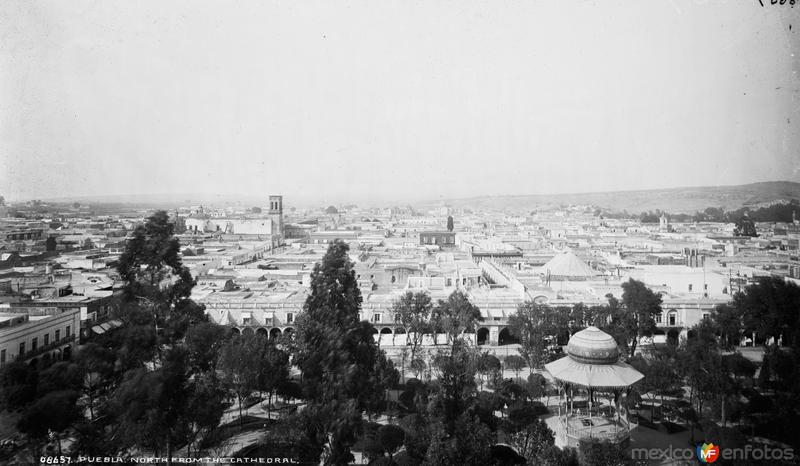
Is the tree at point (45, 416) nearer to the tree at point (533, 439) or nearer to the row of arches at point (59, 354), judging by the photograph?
the row of arches at point (59, 354)

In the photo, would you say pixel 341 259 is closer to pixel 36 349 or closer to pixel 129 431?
pixel 129 431

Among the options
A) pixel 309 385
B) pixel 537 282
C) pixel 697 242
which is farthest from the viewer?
pixel 697 242

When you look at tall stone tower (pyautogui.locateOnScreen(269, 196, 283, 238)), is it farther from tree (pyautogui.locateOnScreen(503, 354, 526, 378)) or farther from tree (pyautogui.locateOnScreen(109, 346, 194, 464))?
tree (pyautogui.locateOnScreen(109, 346, 194, 464))

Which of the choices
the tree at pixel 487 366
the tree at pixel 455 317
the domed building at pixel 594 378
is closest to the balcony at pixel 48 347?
the tree at pixel 455 317

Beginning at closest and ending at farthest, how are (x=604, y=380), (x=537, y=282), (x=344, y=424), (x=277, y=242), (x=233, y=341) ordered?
(x=344, y=424)
(x=604, y=380)
(x=233, y=341)
(x=537, y=282)
(x=277, y=242)

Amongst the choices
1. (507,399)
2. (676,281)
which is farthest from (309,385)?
(676,281)

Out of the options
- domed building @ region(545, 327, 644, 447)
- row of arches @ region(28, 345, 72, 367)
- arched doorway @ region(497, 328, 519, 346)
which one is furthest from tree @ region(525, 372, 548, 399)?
row of arches @ region(28, 345, 72, 367)

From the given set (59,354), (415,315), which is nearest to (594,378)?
(415,315)
